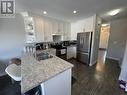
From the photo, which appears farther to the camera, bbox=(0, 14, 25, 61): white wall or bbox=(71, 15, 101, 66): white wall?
bbox=(71, 15, 101, 66): white wall

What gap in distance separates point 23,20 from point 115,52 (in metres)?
5.55

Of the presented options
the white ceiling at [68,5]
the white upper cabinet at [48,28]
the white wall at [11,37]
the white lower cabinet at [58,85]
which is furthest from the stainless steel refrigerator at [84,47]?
the white wall at [11,37]

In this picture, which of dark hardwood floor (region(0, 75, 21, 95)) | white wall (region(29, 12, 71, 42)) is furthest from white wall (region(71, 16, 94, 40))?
dark hardwood floor (region(0, 75, 21, 95))

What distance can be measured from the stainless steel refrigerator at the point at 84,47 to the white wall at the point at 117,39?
2101 millimetres

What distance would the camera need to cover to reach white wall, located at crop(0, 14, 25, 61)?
2769mm

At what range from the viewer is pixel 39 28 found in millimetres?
3236

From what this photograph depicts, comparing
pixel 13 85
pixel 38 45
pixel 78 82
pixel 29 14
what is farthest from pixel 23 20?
pixel 78 82

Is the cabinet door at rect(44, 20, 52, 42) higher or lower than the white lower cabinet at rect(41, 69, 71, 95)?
higher

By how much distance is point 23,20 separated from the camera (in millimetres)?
3201

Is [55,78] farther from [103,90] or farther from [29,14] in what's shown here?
[29,14]

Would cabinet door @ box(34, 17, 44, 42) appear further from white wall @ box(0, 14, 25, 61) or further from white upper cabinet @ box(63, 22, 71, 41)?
white upper cabinet @ box(63, 22, 71, 41)

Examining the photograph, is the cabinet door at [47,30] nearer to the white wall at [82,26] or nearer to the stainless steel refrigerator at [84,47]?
the stainless steel refrigerator at [84,47]

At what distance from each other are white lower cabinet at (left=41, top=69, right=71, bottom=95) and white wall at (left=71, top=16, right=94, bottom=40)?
2.94m

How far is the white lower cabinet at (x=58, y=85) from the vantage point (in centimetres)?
113
